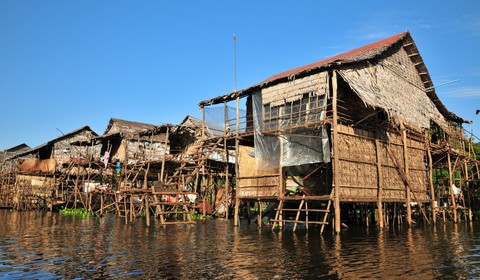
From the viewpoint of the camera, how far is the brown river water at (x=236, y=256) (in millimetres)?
7367

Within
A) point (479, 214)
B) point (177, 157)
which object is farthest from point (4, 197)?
point (479, 214)

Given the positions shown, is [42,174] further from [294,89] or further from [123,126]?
[294,89]

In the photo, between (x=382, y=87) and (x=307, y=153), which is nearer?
(x=307, y=153)

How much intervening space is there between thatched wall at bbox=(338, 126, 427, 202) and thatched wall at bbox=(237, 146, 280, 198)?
2.99 m

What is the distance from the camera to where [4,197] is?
119ft

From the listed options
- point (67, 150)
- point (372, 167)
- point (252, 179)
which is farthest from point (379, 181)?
point (67, 150)

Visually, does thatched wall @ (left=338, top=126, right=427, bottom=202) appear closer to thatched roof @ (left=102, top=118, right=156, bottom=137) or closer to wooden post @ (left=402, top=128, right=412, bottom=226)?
wooden post @ (left=402, top=128, right=412, bottom=226)

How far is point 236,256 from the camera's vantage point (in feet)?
30.7

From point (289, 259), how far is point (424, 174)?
13.1 metres

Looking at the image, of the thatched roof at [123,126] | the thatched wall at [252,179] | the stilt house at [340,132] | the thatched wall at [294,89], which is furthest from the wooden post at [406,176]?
the thatched roof at [123,126]

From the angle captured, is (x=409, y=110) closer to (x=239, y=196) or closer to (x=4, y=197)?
(x=239, y=196)

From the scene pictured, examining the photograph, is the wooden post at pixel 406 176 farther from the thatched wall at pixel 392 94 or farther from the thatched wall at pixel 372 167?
the thatched wall at pixel 392 94

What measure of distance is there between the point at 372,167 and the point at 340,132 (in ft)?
8.44

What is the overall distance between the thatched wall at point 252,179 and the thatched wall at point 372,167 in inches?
118
